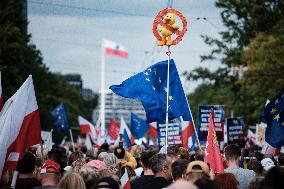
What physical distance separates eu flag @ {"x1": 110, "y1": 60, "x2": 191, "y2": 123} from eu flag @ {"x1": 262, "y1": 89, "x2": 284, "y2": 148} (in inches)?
57.9

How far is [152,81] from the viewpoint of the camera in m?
16.3

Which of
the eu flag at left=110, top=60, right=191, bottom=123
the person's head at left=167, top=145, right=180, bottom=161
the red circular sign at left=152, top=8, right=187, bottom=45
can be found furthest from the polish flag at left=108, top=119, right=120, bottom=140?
the person's head at left=167, top=145, right=180, bottom=161

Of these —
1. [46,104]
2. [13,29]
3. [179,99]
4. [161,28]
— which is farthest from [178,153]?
[46,104]

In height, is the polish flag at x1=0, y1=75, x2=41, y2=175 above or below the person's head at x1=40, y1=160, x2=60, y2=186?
above

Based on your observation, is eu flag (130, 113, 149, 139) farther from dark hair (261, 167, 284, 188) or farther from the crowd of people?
dark hair (261, 167, 284, 188)

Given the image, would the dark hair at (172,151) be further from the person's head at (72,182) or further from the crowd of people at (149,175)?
the person's head at (72,182)

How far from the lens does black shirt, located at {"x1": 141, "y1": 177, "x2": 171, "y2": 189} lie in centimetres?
1047

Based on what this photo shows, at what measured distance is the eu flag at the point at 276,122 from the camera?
51.8ft

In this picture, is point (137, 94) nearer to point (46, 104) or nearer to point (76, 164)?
point (76, 164)

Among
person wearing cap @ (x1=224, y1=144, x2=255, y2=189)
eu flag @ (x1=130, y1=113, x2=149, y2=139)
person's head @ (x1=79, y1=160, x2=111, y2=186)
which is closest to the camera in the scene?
person's head @ (x1=79, y1=160, x2=111, y2=186)

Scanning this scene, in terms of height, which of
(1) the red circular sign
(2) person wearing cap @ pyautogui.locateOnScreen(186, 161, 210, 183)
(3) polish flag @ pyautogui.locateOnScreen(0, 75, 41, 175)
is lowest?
(2) person wearing cap @ pyautogui.locateOnScreen(186, 161, 210, 183)

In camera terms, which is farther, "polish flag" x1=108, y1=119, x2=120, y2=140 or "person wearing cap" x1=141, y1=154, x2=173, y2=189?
"polish flag" x1=108, y1=119, x2=120, y2=140

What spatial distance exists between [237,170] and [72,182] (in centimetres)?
328

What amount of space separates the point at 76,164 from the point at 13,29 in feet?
120
